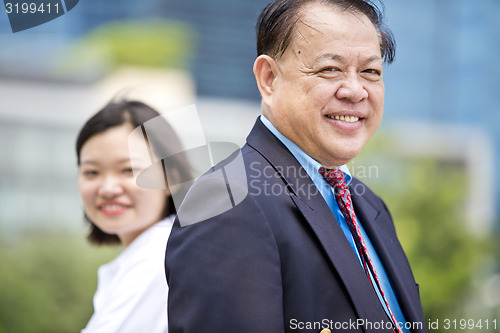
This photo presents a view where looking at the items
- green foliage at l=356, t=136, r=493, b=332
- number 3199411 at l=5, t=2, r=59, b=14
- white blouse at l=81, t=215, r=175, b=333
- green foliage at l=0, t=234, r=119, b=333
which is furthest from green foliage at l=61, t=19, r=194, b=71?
number 3199411 at l=5, t=2, r=59, b=14

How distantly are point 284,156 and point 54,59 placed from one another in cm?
4358

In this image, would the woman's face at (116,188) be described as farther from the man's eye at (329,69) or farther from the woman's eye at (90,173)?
the man's eye at (329,69)

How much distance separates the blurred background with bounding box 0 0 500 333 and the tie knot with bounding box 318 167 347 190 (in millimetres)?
725

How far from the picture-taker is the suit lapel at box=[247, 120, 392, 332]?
1956 millimetres

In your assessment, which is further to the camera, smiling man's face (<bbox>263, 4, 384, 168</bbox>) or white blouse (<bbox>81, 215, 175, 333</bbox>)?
white blouse (<bbox>81, 215, 175, 333</bbox>)

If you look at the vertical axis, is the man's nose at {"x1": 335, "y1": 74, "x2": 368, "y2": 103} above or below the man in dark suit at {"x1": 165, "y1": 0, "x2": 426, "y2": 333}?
above

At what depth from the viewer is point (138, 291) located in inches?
108

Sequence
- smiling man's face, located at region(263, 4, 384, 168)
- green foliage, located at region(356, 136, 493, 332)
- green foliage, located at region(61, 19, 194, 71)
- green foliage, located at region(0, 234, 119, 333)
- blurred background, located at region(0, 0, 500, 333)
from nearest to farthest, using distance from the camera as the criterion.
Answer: smiling man's face, located at region(263, 4, 384, 168)
green foliage, located at region(0, 234, 119, 333)
blurred background, located at region(0, 0, 500, 333)
green foliage, located at region(356, 136, 493, 332)
green foliage, located at region(61, 19, 194, 71)

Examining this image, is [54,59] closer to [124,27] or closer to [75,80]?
[124,27]

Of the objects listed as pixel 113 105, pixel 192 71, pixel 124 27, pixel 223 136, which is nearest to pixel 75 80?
pixel 223 136

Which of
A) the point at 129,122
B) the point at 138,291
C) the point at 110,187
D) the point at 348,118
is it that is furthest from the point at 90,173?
the point at 348,118

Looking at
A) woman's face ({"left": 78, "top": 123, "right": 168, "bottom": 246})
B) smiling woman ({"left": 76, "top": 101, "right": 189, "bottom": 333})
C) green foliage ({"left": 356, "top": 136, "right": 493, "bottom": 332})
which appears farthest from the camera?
green foliage ({"left": 356, "top": 136, "right": 493, "bottom": 332})

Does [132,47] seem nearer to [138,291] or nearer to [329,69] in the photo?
[138,291]

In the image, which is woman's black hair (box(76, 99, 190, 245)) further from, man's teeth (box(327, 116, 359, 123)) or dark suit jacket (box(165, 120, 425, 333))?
man's teeth (box(327, 116, 359, 123))
